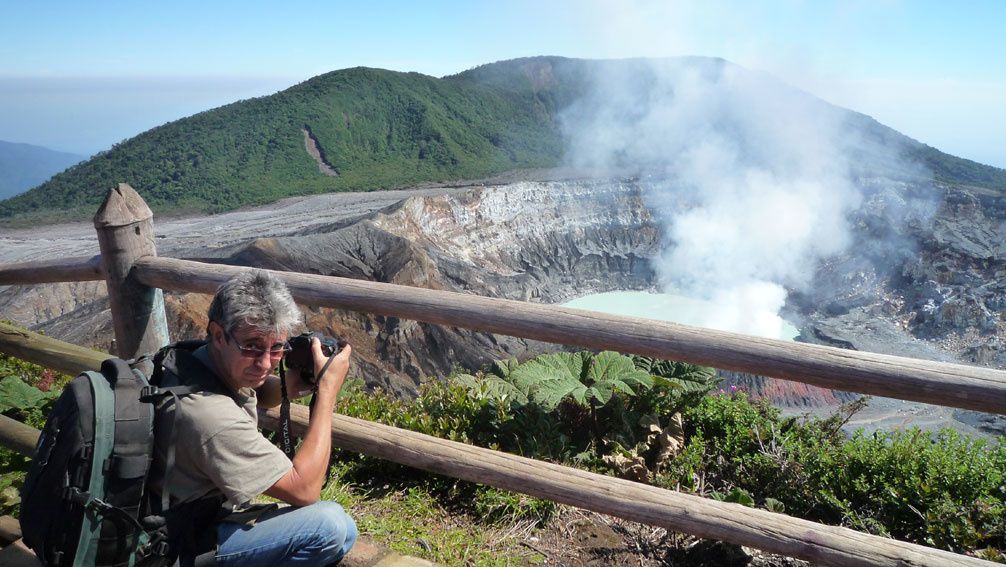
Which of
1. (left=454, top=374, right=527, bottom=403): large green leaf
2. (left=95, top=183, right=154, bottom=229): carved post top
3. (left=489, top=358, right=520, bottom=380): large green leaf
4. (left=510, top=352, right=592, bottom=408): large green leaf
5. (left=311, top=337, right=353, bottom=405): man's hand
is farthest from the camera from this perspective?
(left=489, top=358, right=520, bottom=380): large green leaf

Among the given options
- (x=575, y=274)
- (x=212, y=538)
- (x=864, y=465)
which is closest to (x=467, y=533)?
(x=212, y=538)

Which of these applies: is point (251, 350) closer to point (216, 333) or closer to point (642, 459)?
point (216, 333)

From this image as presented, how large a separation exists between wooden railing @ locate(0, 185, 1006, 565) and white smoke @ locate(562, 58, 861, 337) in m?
29.2

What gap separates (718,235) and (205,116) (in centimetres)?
3299

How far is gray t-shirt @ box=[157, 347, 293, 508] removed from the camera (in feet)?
6.77

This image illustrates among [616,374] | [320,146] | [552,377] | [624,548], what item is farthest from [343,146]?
[624,548]

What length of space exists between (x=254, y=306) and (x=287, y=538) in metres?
0.83

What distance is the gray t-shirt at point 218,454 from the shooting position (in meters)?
2.06

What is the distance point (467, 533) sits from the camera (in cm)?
344

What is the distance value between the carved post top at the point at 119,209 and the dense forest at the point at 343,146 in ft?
Answer: 94.8

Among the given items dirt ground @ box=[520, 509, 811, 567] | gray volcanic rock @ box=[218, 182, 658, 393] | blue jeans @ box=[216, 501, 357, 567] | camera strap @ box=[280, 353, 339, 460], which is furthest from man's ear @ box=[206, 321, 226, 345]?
gray volcanic rock @ box=[218, 182, 658, 393]

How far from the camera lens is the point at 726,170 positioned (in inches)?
1996

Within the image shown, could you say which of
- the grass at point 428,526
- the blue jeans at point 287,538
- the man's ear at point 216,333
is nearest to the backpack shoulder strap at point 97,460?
the man's ear at point 216,333

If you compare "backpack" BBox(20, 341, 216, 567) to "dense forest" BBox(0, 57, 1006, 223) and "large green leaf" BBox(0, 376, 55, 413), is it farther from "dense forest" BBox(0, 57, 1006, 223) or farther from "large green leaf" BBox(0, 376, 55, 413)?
"dense forest" BBox(0, 57, 1006, 223)
